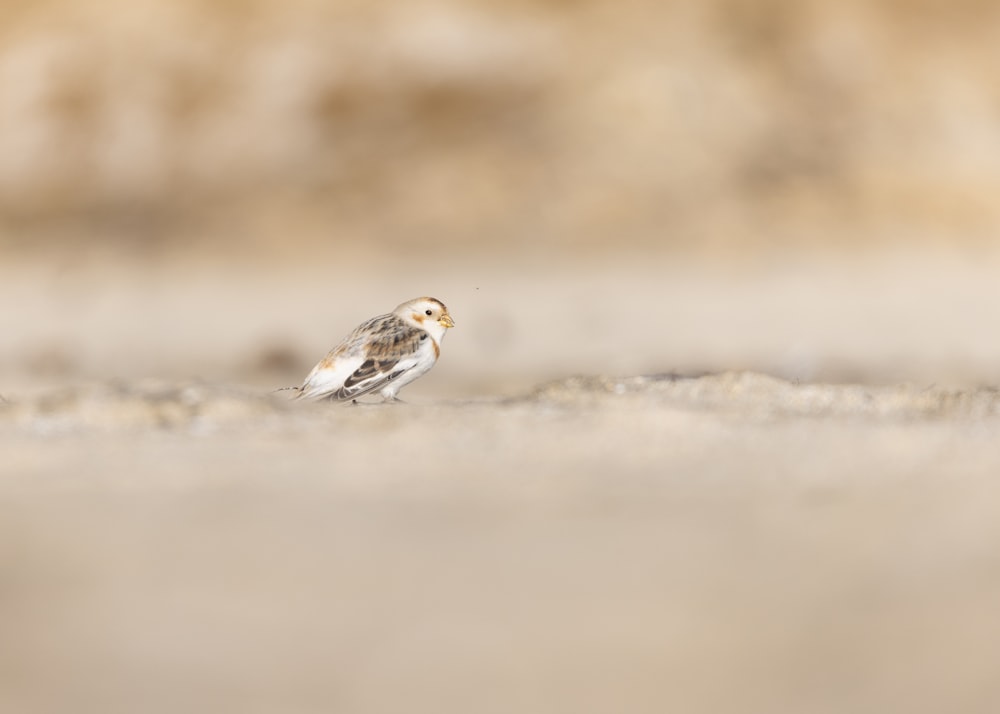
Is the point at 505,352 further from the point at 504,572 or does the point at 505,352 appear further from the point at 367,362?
the point at 504,572

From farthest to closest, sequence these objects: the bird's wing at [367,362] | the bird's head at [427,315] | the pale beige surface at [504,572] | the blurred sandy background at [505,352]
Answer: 1. the bird's head at [427,315]
2. the bird's wing at [367,362]
3. the blurred sandy background at [505,352]
4. the pale beige surface at [504,572]

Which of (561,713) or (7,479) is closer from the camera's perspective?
(561,713)

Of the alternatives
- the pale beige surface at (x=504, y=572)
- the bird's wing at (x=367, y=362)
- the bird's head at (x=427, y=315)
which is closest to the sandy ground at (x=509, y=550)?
the pale beige surface at (x=504, y=572)

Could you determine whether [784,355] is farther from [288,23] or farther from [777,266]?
[288,23]

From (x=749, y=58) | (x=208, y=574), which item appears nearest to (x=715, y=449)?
(x=208, y=574)

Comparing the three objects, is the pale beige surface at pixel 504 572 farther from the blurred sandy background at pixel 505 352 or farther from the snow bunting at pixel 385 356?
the snow bunting at pixel 385 356

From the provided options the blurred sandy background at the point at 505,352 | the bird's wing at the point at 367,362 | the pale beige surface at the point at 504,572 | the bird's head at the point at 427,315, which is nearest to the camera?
the pale beige surface at the point at 504,572
